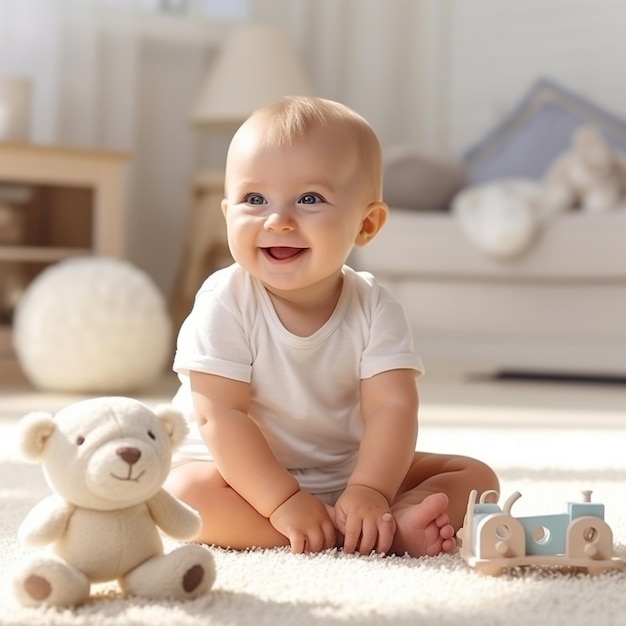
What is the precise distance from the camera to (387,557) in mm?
965

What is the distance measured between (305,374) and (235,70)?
223 centimetres

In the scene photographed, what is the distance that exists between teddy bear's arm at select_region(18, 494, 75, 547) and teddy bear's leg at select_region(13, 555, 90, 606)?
0.04 meters

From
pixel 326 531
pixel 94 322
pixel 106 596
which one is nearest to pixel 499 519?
pixel 326 531

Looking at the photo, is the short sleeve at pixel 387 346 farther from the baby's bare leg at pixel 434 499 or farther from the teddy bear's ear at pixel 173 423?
the teddy bear's ear at pixel 173 423

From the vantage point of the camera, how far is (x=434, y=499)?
98cm

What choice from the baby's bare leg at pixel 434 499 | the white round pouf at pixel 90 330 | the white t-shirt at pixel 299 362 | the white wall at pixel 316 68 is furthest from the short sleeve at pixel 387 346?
the white wall at pixel 316 68

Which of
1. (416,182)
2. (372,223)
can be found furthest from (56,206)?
(372,223)

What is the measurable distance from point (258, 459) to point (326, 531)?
0.09 meters

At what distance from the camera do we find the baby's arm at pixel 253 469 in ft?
3.25

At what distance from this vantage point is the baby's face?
104 centimetres

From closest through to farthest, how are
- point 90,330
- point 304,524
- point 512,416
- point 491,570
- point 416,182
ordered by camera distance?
point 491,570 < point 304,524 < point 512,416 < point 90,330 < point 416,182

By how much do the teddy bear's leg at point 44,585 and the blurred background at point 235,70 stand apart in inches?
86.9

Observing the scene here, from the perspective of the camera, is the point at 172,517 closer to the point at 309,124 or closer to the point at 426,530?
the point at 426,530

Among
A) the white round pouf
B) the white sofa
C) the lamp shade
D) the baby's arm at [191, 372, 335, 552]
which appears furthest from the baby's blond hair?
the lamp shade
